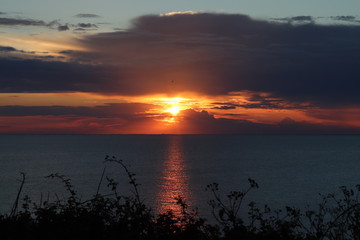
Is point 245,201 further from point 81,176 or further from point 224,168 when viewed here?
point 224,168

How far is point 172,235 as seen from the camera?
9883 mm

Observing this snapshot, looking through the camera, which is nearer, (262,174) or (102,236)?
(102,236)

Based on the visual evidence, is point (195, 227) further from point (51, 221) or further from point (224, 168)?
point (224, 168)

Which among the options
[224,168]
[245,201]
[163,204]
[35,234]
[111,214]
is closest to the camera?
[35,234]

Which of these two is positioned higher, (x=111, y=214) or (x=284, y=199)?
(x=111, y=214)

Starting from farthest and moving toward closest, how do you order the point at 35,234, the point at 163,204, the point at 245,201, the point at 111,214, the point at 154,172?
the point at 154,172 < the point at 245,201 < the point at 163,204 < the point at 111,214 < the point at 35,234

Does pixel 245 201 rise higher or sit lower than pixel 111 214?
Answer: lower

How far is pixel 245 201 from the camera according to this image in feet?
271

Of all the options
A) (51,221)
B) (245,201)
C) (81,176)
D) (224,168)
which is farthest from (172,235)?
(224,168)

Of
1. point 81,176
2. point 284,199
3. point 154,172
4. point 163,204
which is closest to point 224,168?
point 154,172

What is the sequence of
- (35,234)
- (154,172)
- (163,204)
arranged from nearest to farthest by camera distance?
1. (35,234)
2. (163,204)
3. (154,172)

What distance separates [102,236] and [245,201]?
7567 centimetres

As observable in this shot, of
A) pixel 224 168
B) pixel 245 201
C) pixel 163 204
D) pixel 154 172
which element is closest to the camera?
pixel 163 204

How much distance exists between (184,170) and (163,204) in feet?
205
